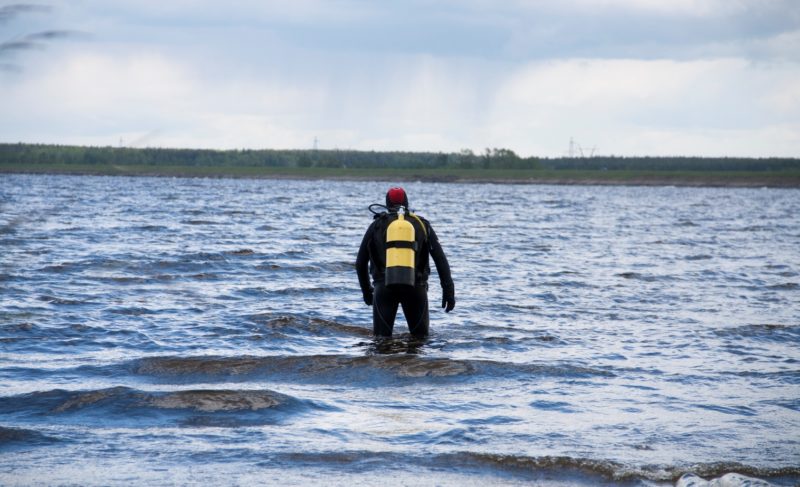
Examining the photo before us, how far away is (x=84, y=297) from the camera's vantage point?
15.3 m

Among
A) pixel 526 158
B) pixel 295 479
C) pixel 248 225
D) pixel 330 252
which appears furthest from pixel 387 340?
pixel 526 158

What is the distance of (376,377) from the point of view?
9727 mm

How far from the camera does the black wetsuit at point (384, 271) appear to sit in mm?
10898

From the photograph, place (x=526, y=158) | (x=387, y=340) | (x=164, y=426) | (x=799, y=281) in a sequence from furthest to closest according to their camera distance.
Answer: (x=526, y=158)
(x=799, y=281)
(x=387, y=340)
(x=164, y=426)

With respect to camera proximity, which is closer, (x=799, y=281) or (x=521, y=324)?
(x=521, y=324)

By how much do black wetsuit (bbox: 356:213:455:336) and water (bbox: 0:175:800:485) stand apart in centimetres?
39

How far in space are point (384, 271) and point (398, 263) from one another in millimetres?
358

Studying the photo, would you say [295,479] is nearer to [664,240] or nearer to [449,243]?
[449,243]

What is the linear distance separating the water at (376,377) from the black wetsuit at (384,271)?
0.39 m

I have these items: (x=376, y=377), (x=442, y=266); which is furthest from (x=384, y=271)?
(x=376, y=377)

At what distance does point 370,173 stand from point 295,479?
486 ft

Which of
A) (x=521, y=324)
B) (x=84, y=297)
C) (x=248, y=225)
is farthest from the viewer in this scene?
(x=248, y=225)

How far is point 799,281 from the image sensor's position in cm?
2005

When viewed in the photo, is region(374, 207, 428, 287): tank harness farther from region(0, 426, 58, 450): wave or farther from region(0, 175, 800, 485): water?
region(0, 426, 58, 450): wave
